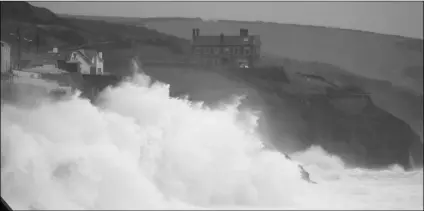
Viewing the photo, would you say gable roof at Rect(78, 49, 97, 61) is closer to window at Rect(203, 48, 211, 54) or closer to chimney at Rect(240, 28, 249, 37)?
window at Rect(203, 48, 211, 54)

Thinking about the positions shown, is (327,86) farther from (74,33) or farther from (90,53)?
(74,33)

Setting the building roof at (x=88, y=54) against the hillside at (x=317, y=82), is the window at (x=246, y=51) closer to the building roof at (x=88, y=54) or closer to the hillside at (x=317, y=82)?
the hillside at (x=317, y=82)

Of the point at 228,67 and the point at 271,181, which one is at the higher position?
the point at 228,67

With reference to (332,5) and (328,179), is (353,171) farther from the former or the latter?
(332,5)

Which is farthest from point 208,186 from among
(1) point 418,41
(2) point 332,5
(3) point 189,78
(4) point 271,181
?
(1) point 418,41

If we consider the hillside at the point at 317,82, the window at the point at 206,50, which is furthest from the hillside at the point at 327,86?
the window at the point at 206,50

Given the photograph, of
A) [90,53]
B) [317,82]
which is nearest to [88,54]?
[90,53]

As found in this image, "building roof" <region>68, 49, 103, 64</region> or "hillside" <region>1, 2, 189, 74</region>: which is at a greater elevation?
"hillside" <region>1, 2, 189, 74</region>

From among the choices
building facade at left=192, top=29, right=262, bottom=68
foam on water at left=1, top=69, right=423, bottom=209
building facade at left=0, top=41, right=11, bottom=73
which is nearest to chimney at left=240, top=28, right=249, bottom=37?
building facade at left=192, top=29, right=262, bottom=68
